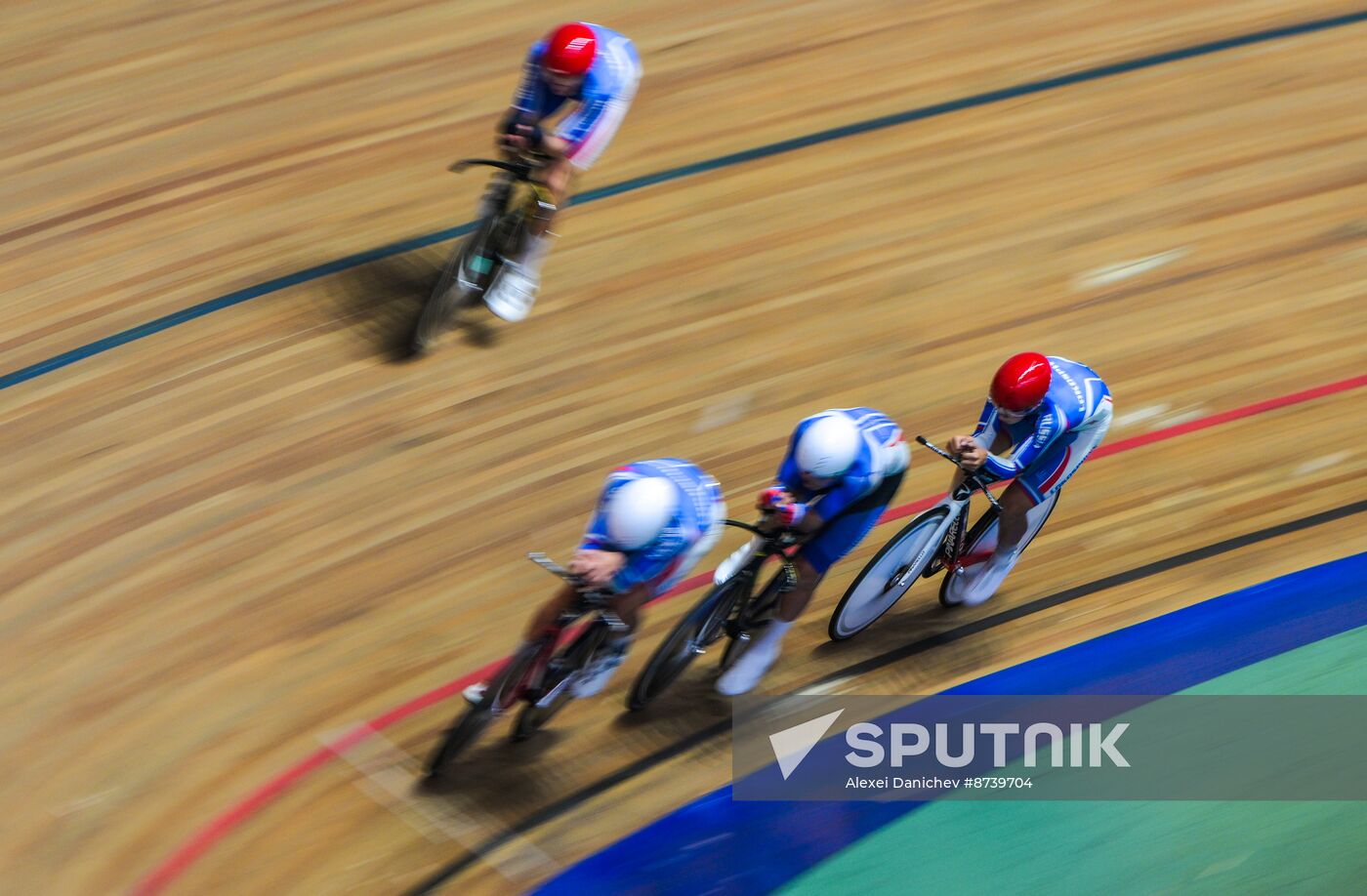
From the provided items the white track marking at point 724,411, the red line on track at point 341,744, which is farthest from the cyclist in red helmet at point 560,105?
the red line on track at point 341,744

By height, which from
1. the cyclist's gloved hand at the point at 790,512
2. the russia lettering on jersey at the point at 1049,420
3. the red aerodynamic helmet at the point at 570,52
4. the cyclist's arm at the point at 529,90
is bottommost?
the cyclist's gloved hand at the point at 790,512

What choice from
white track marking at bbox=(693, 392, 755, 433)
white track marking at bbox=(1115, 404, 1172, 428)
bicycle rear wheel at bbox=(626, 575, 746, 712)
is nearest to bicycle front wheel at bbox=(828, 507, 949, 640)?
bicycle rear wheel at bbox=(626, 575, 746, 712)

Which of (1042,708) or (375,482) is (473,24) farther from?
(1042,708)

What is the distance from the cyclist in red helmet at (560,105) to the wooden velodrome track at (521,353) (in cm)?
31

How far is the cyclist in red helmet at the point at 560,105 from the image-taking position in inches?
175

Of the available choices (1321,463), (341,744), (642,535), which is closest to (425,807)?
(341,744)

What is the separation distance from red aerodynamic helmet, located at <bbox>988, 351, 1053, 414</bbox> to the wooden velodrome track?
0.90m

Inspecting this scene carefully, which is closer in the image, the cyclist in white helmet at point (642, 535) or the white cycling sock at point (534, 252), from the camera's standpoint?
the cyclist in white helmet at point (642, 535)

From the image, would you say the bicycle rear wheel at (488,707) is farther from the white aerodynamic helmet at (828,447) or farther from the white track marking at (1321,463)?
the white track marking at (1321,463)

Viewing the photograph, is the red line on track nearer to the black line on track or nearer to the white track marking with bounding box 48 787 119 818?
the white track marking with bounding box 48 787 119 818

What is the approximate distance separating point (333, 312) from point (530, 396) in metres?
0.83

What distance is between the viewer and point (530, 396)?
15.3 ft

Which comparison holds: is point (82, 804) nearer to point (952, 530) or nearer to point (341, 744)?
point (341, 744)

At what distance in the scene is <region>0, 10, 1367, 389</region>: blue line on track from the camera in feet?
15.4
